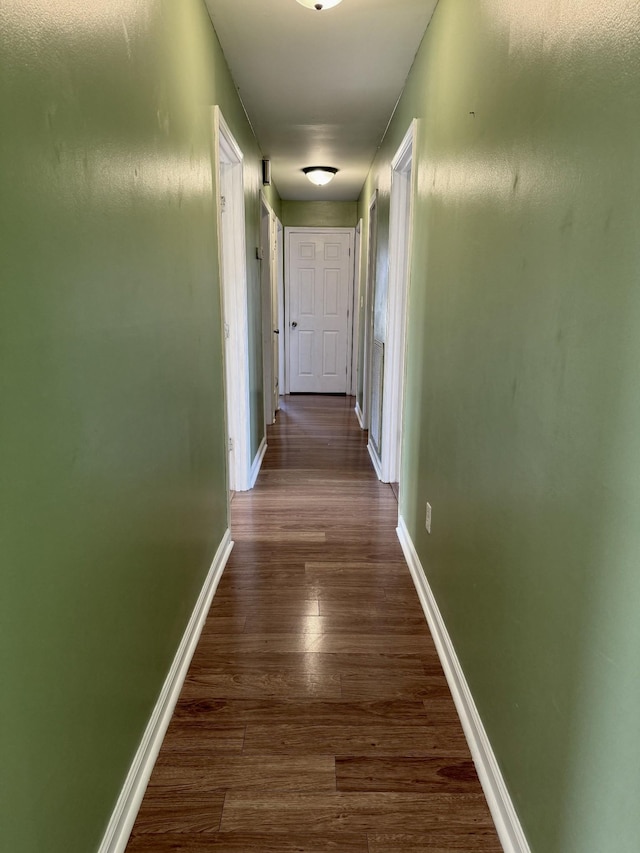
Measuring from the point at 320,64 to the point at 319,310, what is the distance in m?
4.28

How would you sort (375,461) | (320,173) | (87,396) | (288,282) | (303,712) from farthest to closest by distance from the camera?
(288,282)
(320,173)
(375,461)
(303,712)
(87,396)

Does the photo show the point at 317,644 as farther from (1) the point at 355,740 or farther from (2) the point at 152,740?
(2) the point at 152,740

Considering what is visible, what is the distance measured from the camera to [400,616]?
2.24 m

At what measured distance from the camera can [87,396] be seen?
3.55ft

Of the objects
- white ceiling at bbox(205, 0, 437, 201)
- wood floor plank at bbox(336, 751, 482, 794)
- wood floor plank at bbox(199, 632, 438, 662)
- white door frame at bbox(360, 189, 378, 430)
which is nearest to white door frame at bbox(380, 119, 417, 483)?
white ceiling at bbox(205, 0, 437, 201)

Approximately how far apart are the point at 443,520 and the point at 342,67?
236 cm

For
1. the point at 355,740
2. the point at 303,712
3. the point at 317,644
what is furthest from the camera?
the point at 317,644

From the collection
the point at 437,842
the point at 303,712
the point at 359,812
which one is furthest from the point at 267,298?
the point at 437,842

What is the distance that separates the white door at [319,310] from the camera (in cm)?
680

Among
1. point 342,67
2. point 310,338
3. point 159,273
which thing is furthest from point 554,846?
point 310,338

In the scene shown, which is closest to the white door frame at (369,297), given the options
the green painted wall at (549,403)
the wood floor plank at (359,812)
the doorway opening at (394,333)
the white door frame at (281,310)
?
the doorway opening at (394,333)

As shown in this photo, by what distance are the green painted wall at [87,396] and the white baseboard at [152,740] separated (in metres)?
0.05

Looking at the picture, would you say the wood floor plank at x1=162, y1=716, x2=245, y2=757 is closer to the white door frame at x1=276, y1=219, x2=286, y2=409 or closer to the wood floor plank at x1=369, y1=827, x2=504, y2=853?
the wood floor plank at x1=369, y1=827, x2=504, y2=853

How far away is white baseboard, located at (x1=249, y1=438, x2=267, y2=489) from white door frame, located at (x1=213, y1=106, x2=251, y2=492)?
6 cm
